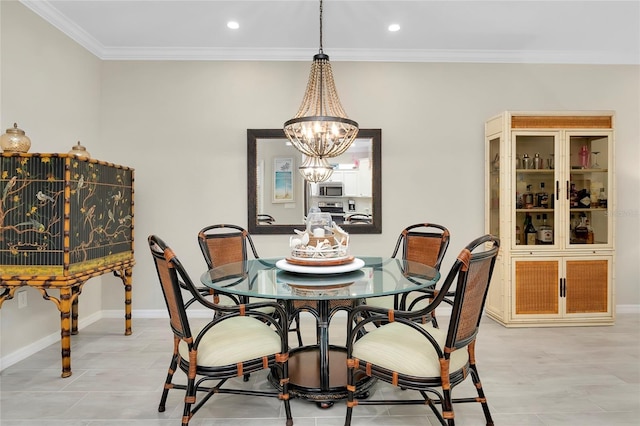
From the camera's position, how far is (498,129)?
378 centimetres

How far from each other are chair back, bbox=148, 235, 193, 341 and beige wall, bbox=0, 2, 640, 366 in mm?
2115

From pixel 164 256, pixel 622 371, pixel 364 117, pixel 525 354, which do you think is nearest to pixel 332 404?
pixel 164 256

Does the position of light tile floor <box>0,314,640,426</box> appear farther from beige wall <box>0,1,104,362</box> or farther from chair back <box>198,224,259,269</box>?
chair back <box>198,224,259,269</box>

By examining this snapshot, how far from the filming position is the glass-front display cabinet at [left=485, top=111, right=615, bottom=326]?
3656mm

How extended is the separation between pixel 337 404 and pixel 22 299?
8.14ft

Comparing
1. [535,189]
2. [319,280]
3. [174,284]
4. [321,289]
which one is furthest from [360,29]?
[174,284]

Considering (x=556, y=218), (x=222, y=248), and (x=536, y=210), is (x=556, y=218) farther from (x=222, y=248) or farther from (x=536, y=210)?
(x=222, y=248)

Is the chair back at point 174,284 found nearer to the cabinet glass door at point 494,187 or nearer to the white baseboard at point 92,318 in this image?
the white baseboard at point 92,318

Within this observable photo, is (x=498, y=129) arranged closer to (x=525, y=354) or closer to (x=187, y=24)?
(x=525, y=354)

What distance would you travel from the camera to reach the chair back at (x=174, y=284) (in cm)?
173

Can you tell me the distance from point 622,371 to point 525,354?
59 centimetres

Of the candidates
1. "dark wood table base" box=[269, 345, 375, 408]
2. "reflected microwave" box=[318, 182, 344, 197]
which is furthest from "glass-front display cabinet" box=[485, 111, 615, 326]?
"dark wood table base" box=[269, 345, 375, 408]

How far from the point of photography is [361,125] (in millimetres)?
4027

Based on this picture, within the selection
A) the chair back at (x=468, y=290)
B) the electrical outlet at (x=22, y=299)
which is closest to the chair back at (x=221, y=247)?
the electrical outlet at (x=22, y=299)
